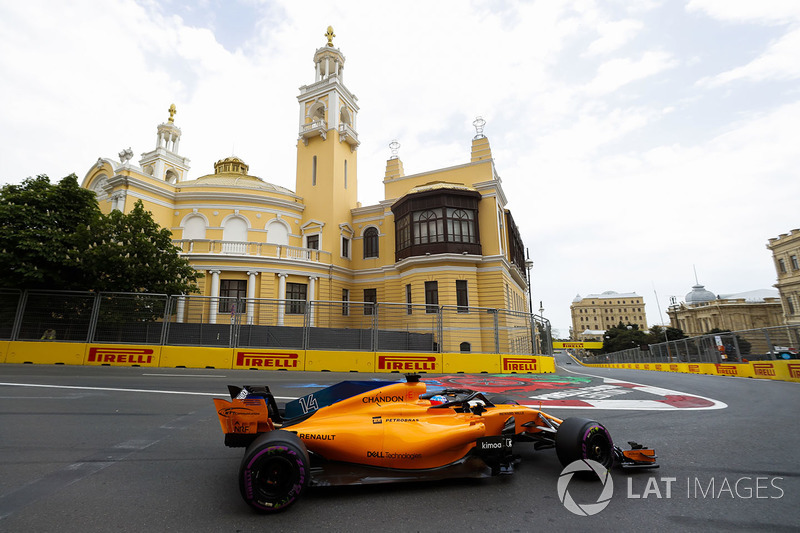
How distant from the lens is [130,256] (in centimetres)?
1653

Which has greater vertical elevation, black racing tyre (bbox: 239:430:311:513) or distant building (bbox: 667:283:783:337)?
distant building (bbox: 667:283:783:337)

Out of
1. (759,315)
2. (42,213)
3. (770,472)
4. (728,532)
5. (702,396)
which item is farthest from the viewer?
(759,315)

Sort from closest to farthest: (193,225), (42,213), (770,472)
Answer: (770,472)
(42,213)
(193,225)

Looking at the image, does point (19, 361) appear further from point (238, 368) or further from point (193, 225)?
point (193, 225)

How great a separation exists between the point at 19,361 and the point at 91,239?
18.1 ft

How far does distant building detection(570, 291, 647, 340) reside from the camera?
164875 mm

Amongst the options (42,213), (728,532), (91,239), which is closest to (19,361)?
(91,239)

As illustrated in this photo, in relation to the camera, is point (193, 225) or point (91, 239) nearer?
point (91, 239)

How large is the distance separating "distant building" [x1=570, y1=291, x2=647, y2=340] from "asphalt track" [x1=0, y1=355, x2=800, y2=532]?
176 meters

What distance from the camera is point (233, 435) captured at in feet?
10.7

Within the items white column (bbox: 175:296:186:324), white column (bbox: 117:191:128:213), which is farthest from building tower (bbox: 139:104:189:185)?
white column (bbox: 175:296:186:324)

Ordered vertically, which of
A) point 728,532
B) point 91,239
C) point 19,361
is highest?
point 91,239

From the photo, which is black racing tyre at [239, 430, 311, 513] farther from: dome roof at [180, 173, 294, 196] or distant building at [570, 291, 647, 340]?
distant building at [570, 291, 647, 340]

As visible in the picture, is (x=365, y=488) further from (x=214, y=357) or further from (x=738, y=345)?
(x=738, y=345)
